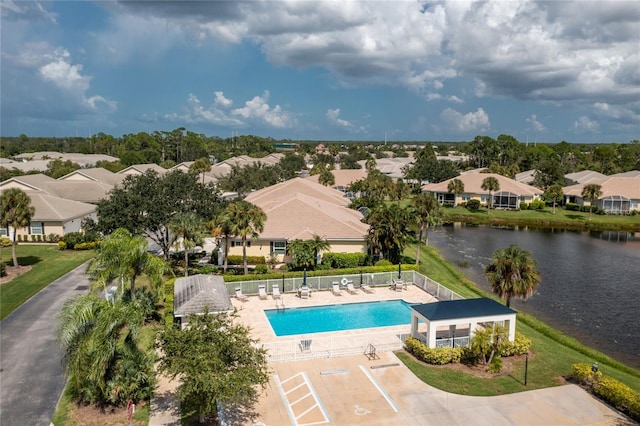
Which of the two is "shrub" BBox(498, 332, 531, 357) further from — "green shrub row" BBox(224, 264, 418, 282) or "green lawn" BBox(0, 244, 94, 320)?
"green lawn" BBox(0, 244, 94, 320)

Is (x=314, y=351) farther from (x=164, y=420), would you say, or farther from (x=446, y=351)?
(x=164, y=420)

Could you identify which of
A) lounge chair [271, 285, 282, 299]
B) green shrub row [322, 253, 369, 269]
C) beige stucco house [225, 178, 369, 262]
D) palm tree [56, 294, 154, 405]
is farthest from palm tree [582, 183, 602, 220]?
palm tree [56, 294, 154, 405]

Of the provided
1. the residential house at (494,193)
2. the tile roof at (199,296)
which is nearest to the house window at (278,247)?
the tile roof at (199,296)

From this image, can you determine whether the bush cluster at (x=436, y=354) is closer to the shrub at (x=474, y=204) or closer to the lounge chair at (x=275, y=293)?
the lounge chair at (x=275, y=293)

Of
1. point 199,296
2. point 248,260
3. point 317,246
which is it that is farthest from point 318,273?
point 199,296

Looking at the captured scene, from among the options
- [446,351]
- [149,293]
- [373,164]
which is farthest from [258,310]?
[373,164]

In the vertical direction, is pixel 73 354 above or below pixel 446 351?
above

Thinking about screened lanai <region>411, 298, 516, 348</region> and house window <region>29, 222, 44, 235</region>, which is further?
house window <region>29, 222, 44, 235</region>
